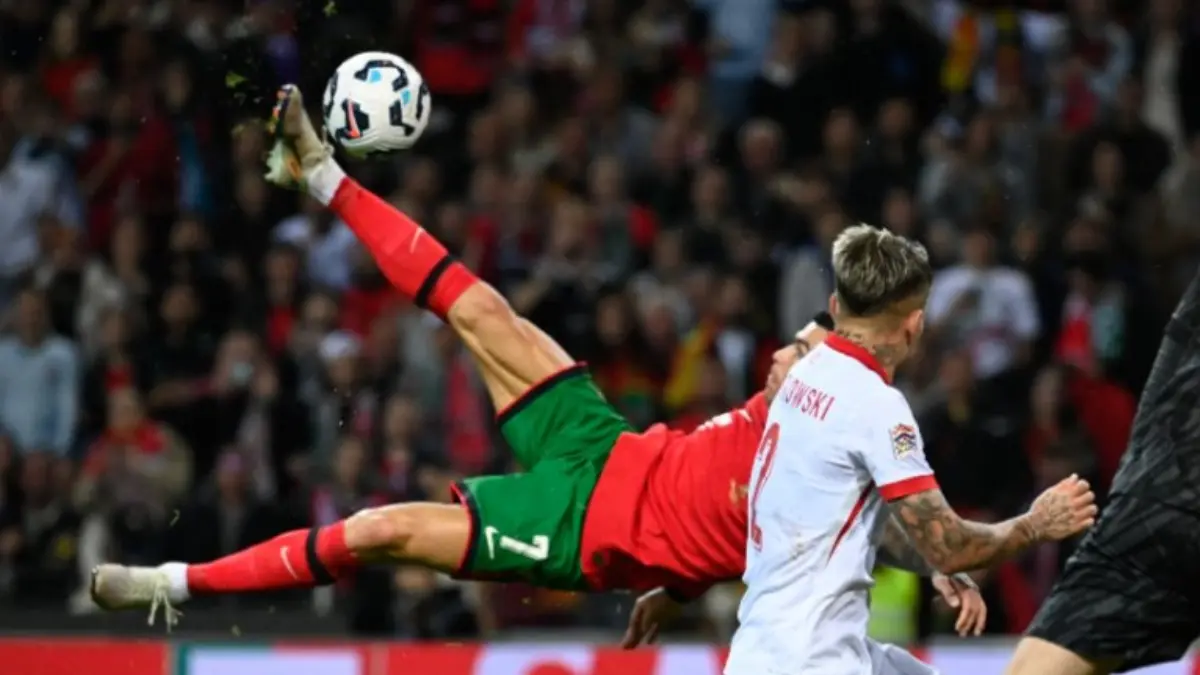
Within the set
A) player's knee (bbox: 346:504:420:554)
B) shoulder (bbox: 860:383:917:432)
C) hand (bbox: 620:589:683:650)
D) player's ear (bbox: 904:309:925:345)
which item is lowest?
hand (bbox: 620:589:683:650)

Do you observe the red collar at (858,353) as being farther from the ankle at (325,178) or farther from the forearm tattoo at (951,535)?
the ankle at (325,178)

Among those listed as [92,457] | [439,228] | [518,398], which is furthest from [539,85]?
[518,398]

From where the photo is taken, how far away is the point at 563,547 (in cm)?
694

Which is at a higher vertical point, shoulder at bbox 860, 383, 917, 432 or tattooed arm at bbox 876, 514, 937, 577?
shoulder at bbox 860, 383, 917, 432

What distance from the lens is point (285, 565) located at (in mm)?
7059

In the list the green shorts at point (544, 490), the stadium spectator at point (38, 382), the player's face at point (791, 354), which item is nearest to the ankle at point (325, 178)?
the green shorts at point (544, 490)

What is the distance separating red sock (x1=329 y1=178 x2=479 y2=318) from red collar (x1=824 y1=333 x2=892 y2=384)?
1964 millimetres

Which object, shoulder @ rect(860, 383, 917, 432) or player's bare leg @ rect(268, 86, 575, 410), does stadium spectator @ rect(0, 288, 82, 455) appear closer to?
player's bare leg @ rect(268, 86, 575, 410)

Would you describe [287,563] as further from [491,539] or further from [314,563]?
[491,539]

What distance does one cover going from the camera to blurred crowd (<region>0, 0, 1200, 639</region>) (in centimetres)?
1107

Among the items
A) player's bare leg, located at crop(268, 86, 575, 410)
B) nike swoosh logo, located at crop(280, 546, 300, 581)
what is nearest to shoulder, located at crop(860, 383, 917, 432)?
player's bare leg, located at crop(268, 86, 575, 410)

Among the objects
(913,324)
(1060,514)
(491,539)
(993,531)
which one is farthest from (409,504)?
(1060,514)

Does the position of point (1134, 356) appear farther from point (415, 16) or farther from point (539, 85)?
point (415, 16)

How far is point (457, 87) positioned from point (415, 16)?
19.1 inches
